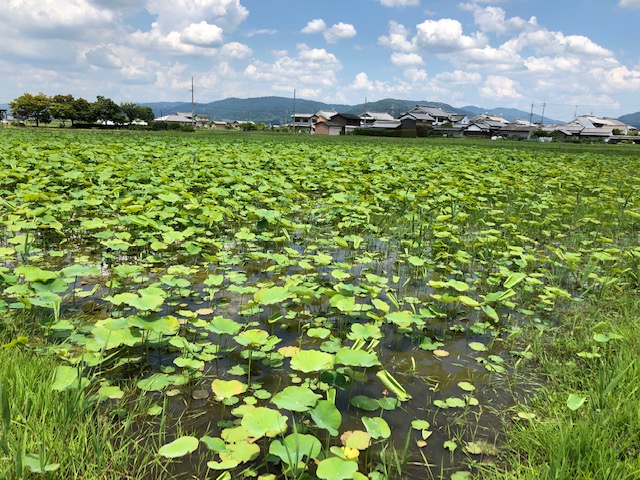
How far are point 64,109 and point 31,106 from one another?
13.6 ft

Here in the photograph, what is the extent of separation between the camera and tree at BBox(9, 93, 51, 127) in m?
52.0

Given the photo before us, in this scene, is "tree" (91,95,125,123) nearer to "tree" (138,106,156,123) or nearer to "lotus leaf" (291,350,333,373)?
"tree" (138,106,156,123)

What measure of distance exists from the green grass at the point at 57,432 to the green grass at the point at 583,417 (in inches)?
54.0

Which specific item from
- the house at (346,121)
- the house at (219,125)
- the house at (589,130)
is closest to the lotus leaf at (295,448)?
the house at (346,121)

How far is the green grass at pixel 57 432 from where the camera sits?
1328 millimetres

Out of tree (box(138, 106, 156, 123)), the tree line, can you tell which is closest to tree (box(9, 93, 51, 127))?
the tree line

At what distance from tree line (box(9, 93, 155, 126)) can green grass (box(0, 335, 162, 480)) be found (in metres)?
61.0

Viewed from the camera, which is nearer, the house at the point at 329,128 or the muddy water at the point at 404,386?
the muddy water at the point at 404,386

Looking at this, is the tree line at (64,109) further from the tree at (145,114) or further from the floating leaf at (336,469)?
the floating leaf at (336,469)

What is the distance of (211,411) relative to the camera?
6.19 ft

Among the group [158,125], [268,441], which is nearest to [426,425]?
[268,441]

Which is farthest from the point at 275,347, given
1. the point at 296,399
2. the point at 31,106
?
the point at 31,106

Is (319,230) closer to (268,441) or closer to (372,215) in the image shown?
(372,215)

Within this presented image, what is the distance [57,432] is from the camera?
149 cm
